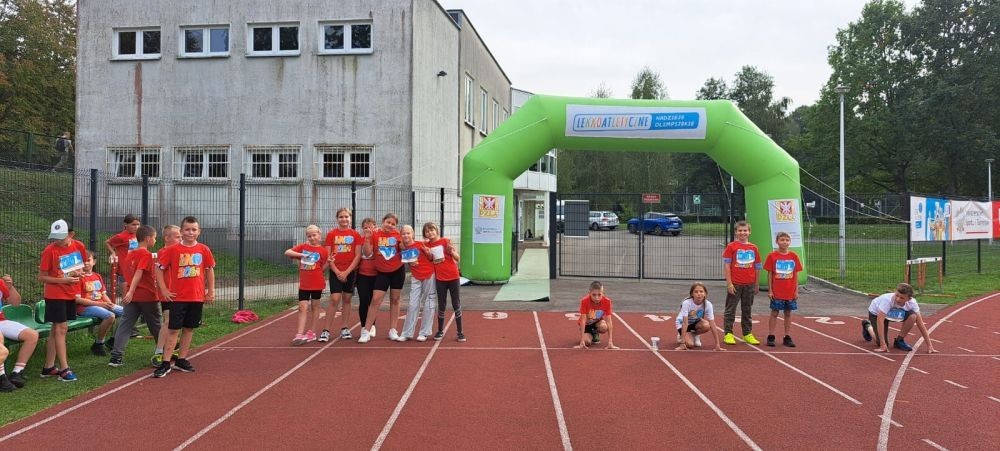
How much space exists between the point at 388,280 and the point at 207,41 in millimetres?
13905

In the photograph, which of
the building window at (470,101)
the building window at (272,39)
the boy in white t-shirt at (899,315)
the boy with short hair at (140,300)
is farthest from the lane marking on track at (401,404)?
the building window at (470,101)

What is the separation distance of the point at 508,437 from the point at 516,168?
10.2 meters

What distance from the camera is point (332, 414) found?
18.6ft

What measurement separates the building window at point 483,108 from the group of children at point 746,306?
61.5ft

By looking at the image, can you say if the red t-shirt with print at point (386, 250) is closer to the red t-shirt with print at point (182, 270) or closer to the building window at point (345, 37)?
the red t-shirt with print at point (182, 270)

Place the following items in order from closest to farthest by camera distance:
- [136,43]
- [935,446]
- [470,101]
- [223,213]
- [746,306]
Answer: [935,446], [746,306], [223,213], [136,43], [470,101]

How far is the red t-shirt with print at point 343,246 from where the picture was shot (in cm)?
888

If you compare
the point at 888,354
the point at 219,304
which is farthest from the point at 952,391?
the point at 219,304

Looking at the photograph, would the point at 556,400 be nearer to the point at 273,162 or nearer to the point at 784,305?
the point at 784,305

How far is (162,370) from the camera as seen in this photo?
702 centimetres

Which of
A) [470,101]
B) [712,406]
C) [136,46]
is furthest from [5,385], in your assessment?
[470,101]

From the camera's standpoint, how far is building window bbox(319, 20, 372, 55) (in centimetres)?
1858

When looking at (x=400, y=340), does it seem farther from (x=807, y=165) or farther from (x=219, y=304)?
(x=807, y=165)

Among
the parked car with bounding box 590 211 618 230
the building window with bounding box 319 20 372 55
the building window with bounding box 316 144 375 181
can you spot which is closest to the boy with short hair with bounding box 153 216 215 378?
the building window with bounding box 316 144 375 181
